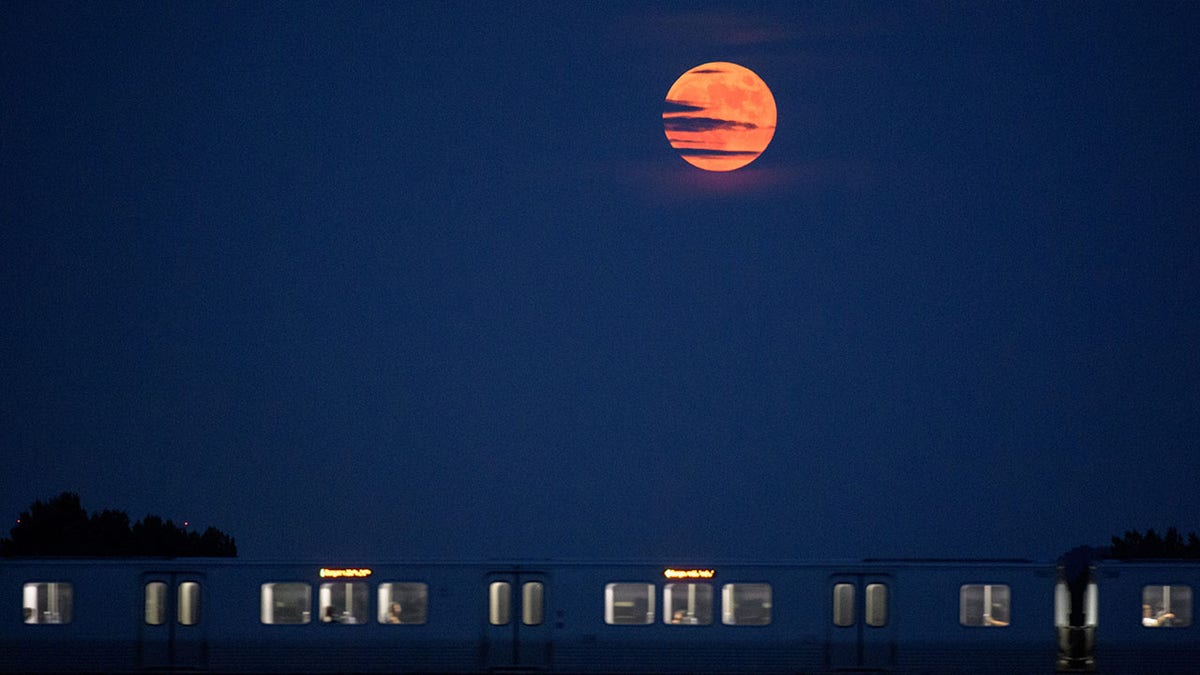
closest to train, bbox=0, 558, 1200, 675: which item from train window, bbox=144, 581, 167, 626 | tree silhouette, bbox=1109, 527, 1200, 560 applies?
train window, bbox=144, 581, 167, 626

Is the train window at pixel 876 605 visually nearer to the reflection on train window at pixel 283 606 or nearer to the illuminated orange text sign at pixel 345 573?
the illuminated orange text sign at pixel 345 573

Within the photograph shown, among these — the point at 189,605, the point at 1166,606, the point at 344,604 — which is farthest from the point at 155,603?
the point at 1166,606

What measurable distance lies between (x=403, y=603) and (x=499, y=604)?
Answer: 200 centimetres

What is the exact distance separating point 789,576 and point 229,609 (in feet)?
38.1

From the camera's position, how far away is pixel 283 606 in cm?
2994

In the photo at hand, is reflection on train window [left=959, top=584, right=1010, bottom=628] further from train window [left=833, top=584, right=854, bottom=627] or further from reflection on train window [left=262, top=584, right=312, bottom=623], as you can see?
reflection on train window [left=262, top=584, right=312, bottom=623]

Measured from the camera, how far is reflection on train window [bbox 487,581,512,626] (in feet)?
97.8

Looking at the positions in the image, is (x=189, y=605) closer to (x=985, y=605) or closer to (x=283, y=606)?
(x=283, y=606)

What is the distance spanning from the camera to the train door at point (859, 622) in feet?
96.9

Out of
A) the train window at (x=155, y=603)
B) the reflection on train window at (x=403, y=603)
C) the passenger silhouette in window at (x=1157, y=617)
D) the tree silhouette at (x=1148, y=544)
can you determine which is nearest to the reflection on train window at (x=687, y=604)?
the reflection on train window at (x=403, y=603)

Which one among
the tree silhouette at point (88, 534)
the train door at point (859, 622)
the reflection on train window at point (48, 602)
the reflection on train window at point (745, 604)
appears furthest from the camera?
the tree silhouette at point (88, 534)

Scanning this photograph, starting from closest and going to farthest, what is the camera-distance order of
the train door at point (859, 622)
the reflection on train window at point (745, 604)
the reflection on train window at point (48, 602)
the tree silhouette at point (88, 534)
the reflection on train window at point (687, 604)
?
the train door at point (859, 622), the reflection on train window at point (745, 604), the reflection on train window at point (687, 604), the reflection on train window at point (48, 602), the tree silhouette at point (88, 534)

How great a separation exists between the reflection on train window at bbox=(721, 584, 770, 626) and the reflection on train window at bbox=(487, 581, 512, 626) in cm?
443

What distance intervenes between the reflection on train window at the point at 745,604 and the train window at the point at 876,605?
6.73ft
